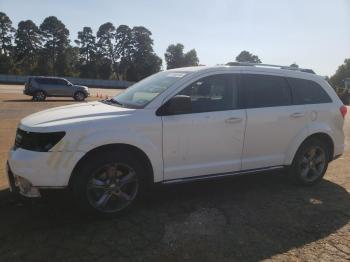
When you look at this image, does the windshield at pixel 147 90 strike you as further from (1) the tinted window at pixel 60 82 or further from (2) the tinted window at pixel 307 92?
(1) the tinted window at pixel 60 82

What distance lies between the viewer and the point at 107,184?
449 centimetres

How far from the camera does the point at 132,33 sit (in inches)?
3580

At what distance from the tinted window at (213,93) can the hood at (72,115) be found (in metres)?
0.86

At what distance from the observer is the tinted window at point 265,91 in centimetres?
544

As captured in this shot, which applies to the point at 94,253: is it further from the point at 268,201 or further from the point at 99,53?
the point at 99,53

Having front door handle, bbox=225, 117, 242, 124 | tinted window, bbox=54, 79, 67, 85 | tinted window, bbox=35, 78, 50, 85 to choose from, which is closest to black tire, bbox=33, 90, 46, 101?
tinted window, bbox=35, 78, 50, 85

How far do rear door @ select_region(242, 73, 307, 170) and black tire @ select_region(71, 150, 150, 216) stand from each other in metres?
1.61

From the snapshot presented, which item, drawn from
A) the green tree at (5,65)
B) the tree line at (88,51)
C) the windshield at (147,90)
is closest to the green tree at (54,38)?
the tree line at (88,51)

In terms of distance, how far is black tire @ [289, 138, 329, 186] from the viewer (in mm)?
5926

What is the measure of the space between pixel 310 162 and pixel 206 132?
7.00 ft

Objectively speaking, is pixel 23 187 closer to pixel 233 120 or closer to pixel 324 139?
pixel 233 120

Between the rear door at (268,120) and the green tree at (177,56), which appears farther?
the green tree at (177,56)

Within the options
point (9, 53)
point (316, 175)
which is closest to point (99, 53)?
point (9, 53)

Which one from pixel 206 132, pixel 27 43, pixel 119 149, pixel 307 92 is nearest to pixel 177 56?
pixel 27 43
